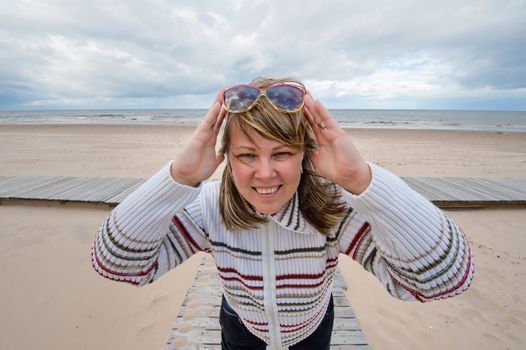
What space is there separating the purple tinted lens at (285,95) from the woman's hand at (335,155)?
5 cm

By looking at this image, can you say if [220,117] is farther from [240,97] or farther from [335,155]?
[335,155]

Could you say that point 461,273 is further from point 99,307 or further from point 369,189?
point 99,307

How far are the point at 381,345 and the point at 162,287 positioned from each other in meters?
3.22

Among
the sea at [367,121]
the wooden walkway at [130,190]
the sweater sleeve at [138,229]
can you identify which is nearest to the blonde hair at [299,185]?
the sweater sleeve at [138,229]

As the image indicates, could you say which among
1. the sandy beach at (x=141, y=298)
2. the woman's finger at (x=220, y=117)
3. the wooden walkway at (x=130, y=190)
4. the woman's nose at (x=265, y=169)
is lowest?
the sandy beach at (x=141, y=298)

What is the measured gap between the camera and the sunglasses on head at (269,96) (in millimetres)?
1448

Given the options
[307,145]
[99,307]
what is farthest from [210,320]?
[307,145]

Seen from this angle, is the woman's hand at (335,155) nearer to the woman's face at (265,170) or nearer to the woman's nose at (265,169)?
the woman's face at (265,170)

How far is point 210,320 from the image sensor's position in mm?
3039

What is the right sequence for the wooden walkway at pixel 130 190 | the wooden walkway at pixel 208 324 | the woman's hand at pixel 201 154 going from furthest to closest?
1. the wooden walkway at pixel 130 190
2. the wooden walkway at pixel 208 324
3. the woman's hand at pixel 201 154

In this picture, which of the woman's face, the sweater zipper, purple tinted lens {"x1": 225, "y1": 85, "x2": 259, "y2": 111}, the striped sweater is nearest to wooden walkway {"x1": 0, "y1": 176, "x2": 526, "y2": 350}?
the striped sweater

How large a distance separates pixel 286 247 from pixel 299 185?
357 millimetres

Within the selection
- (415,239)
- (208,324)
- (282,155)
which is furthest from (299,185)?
(208,324)

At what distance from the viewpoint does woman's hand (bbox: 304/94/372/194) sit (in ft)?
4.24
